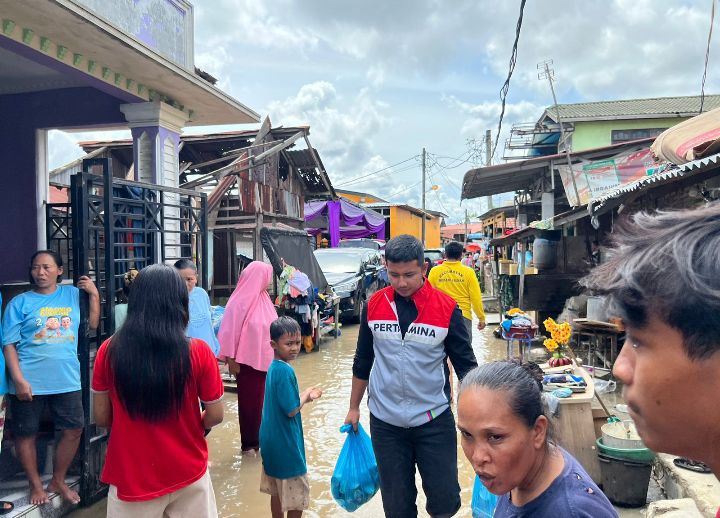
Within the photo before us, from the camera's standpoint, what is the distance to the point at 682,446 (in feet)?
2.77

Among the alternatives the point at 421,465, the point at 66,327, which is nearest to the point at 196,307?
the point at 66,327

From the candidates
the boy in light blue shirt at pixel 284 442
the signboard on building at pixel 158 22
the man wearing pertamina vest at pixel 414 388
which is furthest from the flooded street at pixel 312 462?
the signboard on building at pixel 158 22

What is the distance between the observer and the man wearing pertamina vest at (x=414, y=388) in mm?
2934

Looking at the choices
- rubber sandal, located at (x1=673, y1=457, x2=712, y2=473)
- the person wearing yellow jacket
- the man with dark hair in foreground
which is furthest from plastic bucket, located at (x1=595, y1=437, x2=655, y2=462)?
the man with dark hair in foreground

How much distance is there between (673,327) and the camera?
82 centimetres

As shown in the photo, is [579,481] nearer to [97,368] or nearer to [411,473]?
[411,473]

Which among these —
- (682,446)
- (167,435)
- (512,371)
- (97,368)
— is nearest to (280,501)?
(167,435)

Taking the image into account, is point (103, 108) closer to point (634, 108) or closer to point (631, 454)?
point (631, 454)

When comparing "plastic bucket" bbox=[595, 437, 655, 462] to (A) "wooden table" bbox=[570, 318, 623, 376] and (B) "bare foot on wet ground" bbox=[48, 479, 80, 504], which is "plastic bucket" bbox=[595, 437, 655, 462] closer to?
(A) "wooden table" bbox=[570, 318, 623, 376]

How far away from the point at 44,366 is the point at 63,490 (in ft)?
2.96

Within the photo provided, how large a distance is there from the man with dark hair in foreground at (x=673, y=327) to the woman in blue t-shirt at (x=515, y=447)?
2.36 ft

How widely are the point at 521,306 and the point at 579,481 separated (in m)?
9.41

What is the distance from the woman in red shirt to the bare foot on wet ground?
156 cm

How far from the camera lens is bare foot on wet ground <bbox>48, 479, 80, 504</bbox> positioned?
12.2 ft
